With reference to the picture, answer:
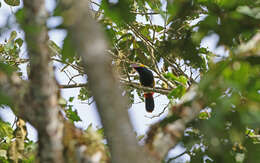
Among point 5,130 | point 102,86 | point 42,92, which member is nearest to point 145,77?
point 5,130

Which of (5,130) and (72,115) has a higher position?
(72,115)

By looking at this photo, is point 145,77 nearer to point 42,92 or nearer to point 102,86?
point 42,92

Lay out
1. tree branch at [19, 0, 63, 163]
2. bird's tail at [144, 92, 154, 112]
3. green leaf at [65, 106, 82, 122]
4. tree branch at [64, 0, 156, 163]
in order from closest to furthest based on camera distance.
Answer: tree branch at [64, 0, 156, 163], tree branch at [19, 0, 63, 163], green leaf at [65, 106, 82, 122], bird's tail at [144, 92, 154, 112]

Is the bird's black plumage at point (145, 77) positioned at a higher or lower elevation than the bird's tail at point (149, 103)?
higher

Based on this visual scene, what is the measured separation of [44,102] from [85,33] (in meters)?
0.53

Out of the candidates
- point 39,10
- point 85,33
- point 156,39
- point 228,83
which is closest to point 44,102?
point 39,10

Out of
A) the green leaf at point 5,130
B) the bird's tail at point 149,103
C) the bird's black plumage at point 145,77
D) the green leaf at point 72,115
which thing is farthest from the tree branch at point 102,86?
the bird's tail at point 149,103

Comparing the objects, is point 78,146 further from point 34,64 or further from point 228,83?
point 228,83

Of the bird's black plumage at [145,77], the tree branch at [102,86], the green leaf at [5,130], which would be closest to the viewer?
the tree branch at [102,86]

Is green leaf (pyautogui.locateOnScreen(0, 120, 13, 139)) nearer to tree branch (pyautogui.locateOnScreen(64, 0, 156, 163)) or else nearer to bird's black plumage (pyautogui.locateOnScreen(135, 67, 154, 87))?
tree branch (pyautogui.locateOnScreen(64, 0, 156, 163))

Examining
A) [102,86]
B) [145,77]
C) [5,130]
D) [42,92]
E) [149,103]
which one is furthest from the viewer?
[149,103]

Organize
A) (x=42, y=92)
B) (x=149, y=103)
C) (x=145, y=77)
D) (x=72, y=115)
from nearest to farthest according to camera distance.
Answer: (x=42, y=92) → (x=72, y=115) → (x=145, y=77) → (x=149, y=103)

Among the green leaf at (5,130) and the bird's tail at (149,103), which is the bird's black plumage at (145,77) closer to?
the bird's tail at (149,103)

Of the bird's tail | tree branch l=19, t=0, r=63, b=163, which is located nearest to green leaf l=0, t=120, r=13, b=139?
tree branch l=19, t=0, r=63, b=163
